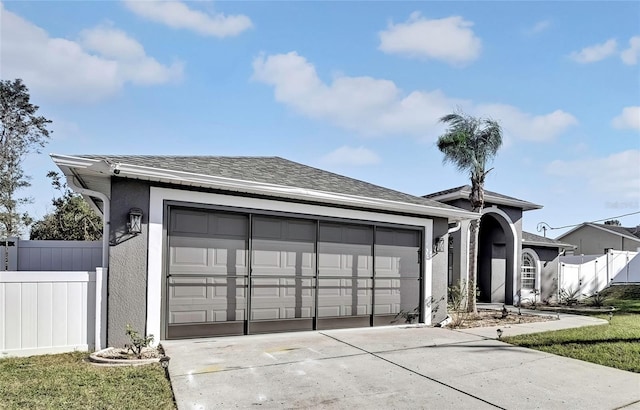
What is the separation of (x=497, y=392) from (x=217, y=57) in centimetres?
1019

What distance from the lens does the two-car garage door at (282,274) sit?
716cm

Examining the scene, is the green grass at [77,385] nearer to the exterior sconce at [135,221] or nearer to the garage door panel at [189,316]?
the garage door panel at [189,316]

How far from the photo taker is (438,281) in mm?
9914

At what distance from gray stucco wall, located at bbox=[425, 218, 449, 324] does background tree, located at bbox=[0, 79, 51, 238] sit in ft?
79.4

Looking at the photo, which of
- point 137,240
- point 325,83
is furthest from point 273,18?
point 137,240

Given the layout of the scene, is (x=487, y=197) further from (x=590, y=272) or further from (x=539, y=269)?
(x=590, y=272)

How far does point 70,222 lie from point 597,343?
83.7 feet

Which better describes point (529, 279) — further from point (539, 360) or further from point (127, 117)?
point (127, 117)

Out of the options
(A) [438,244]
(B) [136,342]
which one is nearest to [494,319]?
(A) [438,244]

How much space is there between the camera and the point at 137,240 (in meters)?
6.54

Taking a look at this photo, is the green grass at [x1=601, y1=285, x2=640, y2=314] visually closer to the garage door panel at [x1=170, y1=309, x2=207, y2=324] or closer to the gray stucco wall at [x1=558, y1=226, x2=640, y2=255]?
the gray stucco wall at [x1=558, y1=226, x2=640, y2=255]

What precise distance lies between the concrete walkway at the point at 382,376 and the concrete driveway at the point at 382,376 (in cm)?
1

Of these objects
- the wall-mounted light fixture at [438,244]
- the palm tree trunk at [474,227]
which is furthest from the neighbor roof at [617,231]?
the wall-mounted light fixture at [438,244]

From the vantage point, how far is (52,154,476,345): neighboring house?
6.49 metres
